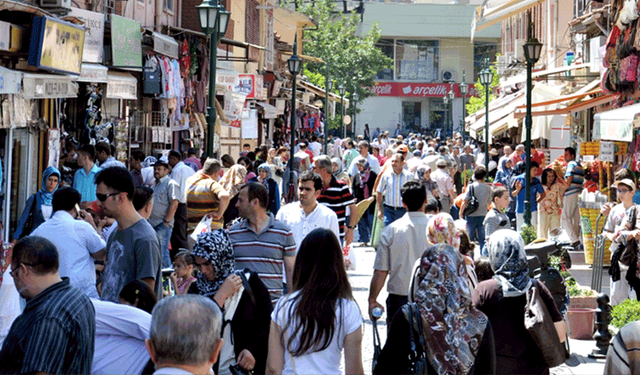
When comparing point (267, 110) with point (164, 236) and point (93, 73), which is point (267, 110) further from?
point (164, 236)

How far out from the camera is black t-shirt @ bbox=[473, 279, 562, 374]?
5977mm

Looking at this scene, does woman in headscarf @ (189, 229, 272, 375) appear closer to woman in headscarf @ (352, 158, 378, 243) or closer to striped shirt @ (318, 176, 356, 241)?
striped shirt @ (318, 176, 356, 241)

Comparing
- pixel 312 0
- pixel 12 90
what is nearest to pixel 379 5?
pixel 312 0

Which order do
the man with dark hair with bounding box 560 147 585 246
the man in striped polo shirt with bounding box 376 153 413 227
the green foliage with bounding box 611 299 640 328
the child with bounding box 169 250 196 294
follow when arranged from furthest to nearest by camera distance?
the man with dark hair with bounding box 560 147 585 246, the man in striped polo shirt with bounding box 376 153 413 227, the green foliage with bounding box 611 299 640 328, the child with bounding box 169 250 196 294

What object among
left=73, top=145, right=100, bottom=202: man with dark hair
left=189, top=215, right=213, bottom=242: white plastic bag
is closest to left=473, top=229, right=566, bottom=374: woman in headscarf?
left=189, top=215, right=213, bottom=242: white plastic bag

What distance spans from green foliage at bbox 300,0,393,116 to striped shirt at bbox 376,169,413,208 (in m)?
→ 47.2

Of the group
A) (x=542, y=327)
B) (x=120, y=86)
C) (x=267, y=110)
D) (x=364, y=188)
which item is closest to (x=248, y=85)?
(x=267, y=110)

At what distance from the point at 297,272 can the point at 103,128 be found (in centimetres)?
1325

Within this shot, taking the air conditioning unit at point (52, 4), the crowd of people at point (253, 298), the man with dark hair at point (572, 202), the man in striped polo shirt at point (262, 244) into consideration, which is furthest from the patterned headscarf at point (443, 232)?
the man with dark hair at point (572, 202)

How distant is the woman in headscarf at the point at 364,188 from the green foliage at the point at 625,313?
30.9ft

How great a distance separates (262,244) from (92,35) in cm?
1118

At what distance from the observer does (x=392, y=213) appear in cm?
1511

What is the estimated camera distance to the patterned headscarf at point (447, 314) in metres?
5.27

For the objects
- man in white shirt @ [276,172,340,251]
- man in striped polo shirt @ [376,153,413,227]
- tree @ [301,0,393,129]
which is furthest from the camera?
tree @ [301,0,393,129]
